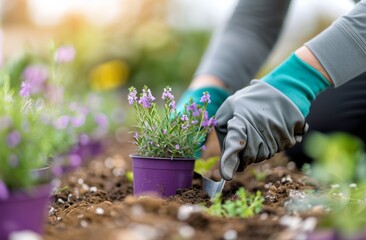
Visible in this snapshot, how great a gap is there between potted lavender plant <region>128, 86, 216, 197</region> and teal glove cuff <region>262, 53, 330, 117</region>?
0.27m

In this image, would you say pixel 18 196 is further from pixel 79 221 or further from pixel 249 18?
pixel 249 18

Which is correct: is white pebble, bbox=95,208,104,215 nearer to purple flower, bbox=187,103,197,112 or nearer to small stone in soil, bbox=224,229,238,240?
small stone in soil, bbox=224,229,238,240

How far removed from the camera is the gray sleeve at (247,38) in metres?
2.86

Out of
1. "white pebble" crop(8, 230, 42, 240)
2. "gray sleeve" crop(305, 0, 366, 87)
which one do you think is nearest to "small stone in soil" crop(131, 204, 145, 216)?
"white pebble" crop(8, 230, 42, 240)

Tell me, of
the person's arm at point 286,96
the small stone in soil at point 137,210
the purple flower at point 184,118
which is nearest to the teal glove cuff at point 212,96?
the person's arm at point 286,96

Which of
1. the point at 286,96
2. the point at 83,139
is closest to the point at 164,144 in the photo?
the point at 286,96

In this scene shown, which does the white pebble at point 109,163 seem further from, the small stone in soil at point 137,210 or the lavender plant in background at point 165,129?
the small stone in soil at point 137,210

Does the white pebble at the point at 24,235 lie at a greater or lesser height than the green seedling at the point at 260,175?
greater

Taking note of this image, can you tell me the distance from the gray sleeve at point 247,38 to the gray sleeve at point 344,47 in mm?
933

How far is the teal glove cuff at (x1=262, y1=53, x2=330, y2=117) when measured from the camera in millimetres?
1856

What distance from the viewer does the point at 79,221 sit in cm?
146

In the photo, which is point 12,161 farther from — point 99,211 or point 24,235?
point 99,211

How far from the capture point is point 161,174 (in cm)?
182

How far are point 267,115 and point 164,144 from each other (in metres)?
0.35
